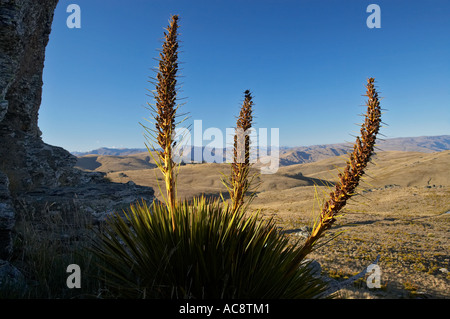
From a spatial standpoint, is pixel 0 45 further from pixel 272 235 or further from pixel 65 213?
pixel 272 235

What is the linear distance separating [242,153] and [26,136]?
44.6 feet

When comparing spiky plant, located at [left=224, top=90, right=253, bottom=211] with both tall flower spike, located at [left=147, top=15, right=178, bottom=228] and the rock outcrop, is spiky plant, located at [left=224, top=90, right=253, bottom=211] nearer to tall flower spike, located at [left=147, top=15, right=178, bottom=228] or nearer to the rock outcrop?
tall flower spike, located at [left=147, top=15, right=178, bottom=228]

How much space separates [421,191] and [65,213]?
50014mm

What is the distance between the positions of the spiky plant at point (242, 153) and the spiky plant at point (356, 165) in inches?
34.8

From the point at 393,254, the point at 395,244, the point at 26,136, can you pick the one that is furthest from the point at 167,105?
the point at 395,244

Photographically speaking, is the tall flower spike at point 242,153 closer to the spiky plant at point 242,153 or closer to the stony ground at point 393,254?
the spiky plant at point 242,153

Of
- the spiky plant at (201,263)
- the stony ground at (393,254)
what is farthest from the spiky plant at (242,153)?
the stony ground at (393,254)

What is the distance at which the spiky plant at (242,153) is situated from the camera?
2.48 meters

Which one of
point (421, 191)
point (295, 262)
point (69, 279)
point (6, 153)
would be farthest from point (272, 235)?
point (421, 191)

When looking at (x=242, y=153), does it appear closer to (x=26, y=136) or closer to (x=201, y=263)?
(x=201, y=263)

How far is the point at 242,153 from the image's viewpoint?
2.47 m

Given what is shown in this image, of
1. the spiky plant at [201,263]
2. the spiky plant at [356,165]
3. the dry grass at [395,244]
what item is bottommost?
the dry grass at [395,244]

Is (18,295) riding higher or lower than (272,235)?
lower
